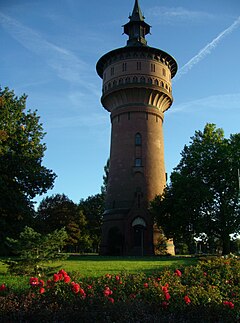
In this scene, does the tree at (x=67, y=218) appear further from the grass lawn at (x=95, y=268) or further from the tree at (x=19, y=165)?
the grass lawn at (x=95, y=268)

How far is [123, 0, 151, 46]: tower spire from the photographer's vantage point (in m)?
42.7

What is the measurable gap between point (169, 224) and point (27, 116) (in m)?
15.5

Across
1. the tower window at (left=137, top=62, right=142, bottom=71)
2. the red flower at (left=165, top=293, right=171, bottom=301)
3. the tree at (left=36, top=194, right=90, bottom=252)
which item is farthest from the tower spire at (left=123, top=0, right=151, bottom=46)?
the red flower at (left=165, top=293, right=171, bottom=301)

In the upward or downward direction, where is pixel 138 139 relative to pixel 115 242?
upward

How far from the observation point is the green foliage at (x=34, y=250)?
439 inches

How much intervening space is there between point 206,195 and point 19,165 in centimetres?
1536

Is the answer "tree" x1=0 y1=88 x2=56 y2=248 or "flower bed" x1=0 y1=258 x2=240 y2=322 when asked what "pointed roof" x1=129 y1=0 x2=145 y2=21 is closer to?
"tree" x1=0 y1=88 x2=56 y2=248

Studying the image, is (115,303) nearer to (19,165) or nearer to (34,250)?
(34,250)

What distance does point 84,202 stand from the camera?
222ft

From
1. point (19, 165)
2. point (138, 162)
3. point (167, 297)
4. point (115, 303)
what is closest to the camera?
point (115, 303)

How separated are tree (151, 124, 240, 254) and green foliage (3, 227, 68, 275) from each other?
19.5 meters

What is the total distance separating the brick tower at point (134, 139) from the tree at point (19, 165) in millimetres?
9410

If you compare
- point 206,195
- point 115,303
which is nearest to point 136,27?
point 206,195

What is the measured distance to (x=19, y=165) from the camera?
2714 centimetres
